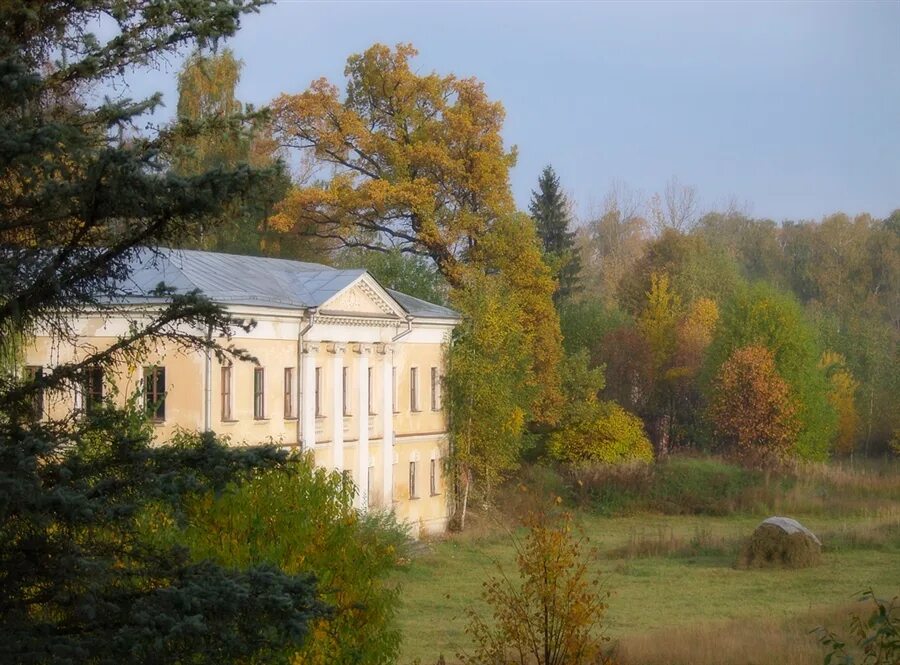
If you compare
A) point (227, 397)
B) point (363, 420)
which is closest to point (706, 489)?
point (363, 420)

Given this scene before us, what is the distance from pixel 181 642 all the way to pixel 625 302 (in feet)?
210

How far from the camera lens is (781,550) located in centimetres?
3316

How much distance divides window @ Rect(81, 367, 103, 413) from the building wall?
15586mm

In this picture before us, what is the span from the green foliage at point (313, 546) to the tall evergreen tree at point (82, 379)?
4.18m

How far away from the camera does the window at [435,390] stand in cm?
4231

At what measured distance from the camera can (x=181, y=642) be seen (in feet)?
24.7

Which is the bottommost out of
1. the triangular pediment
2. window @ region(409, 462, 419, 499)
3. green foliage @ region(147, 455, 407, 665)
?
window @ region(409, 462, 419, 499)

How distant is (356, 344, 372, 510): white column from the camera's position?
37000mm

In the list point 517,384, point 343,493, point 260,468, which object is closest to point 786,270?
point 517,384

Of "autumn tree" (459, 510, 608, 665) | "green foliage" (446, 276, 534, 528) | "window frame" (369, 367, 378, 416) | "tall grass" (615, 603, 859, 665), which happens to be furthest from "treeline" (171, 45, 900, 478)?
"autumn tree" (459, 510, 608, 665)

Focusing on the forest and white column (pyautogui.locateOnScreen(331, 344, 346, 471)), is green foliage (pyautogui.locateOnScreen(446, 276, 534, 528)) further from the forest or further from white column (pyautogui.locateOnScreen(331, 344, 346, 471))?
white column (pyautogui.locateOnScreen(331, 344, 346, 471))

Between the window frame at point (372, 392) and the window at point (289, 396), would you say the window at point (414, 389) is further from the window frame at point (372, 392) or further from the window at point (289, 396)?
the window at point (289, 396)

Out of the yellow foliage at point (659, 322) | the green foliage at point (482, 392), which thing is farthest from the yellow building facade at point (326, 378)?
the yellow foliage at point (659, 322)

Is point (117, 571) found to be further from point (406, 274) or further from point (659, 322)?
point (659, 322)
